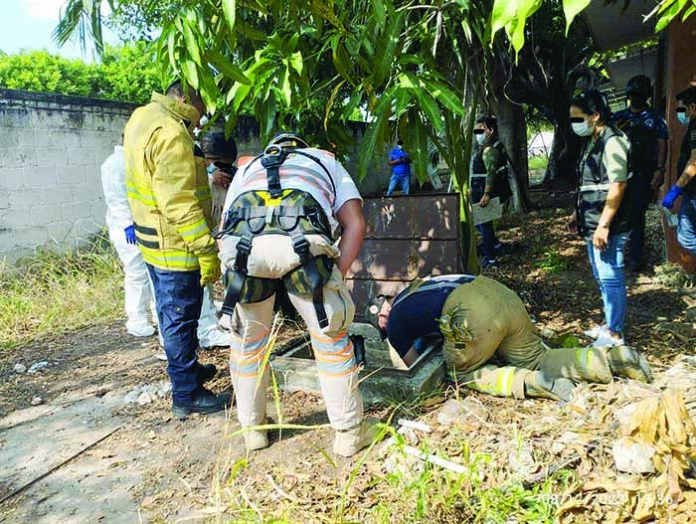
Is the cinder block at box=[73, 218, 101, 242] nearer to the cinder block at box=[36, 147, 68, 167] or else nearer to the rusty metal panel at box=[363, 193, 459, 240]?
the cinder block at box=[36, 147, 68, 167]

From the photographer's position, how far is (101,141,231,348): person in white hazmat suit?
4312 millimetres

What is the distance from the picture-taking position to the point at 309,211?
2.37 meters

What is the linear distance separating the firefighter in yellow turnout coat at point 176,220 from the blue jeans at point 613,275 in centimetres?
221

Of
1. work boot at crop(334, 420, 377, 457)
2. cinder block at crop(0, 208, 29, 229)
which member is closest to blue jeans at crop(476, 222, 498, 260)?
work boot at crop(334, 420, 377, 457)

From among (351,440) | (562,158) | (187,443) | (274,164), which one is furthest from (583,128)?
(562,158)

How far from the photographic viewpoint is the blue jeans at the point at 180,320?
3055 mm

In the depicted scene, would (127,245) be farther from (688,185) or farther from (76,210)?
(688,185)

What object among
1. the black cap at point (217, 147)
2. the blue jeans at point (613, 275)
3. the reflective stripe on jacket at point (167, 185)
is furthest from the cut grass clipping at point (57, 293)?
the blue jeans at point (613, 275)

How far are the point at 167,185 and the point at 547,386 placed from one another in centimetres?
211

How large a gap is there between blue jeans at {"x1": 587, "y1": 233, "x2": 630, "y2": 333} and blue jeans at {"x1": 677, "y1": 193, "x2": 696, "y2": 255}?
3.25ft

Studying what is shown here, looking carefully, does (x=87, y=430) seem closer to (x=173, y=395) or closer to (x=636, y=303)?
(x=173, y=395)

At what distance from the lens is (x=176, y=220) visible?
2.87 meters

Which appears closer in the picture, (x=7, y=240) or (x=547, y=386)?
(x=547, y=386)

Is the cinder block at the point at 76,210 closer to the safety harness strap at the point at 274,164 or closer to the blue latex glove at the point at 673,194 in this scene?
the safety harness strap at the point at 274,164
